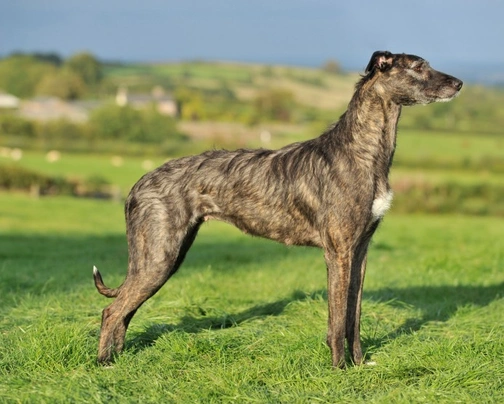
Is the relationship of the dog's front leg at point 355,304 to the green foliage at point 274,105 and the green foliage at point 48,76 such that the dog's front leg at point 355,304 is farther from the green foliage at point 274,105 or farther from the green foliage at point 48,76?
the green foliage at point 48,76

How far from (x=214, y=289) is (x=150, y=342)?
3882 mm

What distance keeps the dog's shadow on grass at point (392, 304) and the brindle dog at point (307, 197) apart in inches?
27.8

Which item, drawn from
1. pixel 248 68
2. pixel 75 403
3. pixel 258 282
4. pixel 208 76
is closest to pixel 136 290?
pixel 75 403

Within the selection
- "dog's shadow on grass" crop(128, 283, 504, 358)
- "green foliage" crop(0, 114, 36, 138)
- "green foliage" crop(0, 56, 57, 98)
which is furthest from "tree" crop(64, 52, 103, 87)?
"dog's shadow on grass" crop(128, 283, 504, 358)

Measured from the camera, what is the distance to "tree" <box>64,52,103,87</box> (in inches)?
6476

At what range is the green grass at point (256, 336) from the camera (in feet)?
27.0

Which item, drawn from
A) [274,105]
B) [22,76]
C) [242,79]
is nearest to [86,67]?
[22,76]

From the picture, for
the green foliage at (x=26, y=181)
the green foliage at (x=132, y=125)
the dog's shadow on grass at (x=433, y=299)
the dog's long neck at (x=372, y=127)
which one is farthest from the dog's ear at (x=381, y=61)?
the green foliage at (x=132, y=125)

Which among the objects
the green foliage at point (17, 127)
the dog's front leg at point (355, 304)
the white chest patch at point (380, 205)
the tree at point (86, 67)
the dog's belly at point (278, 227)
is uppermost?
the white chest patch at point (380, 205)

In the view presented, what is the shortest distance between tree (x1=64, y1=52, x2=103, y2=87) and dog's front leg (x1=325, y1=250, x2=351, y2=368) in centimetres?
15666

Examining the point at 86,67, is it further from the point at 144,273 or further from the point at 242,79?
the point at 144,273

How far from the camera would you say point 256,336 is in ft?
33.1

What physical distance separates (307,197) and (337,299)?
1.19 metres

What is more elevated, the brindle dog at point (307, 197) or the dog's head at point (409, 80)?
the dog's head at point (409, 80)
